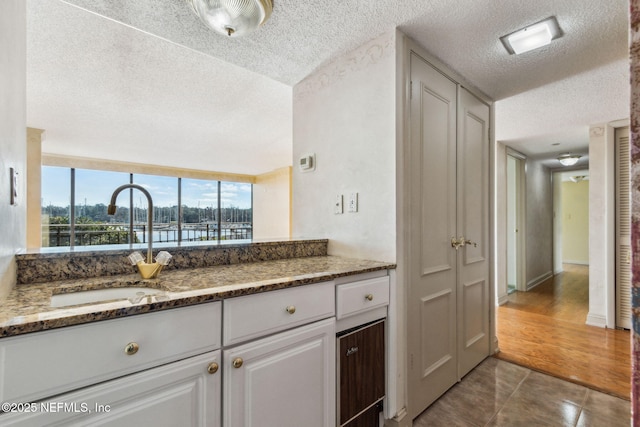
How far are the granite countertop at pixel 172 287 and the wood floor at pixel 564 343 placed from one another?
1.79 meters

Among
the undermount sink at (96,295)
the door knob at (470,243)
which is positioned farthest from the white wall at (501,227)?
the undermount sink at (96,295)

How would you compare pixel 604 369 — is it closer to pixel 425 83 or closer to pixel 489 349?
pixel 489 349

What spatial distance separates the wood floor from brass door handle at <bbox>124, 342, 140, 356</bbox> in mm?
2651

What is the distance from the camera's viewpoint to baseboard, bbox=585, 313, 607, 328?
3062mm

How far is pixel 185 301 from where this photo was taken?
0.90 m

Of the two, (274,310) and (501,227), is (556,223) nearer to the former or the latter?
(501,227)

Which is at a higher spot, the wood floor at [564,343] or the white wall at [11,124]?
the white wall at [11,124]

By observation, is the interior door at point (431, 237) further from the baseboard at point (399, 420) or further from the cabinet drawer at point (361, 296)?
the cabinet drawer at point (361, 296)

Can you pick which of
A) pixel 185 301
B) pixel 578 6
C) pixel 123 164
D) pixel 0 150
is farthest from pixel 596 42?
pixel 123 164

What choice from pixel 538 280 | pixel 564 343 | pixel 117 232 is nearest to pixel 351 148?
pixel 564 343

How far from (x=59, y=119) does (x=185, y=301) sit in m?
3.97

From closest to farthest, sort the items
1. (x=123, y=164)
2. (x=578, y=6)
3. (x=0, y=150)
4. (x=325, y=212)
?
(x=0, y=150) → (x=578, y=6) → (x=325, y=212) → (x=123, y=164)

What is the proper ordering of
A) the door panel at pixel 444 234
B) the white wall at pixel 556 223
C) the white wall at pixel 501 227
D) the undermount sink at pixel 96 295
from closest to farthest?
1. the undermount sink at pixel 96 295
2. the door panel at pixel 444 234
3. the white wall at pixel 501 227
4. the white wall at pixel 556 223

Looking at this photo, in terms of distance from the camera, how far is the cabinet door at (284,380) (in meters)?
1.00
